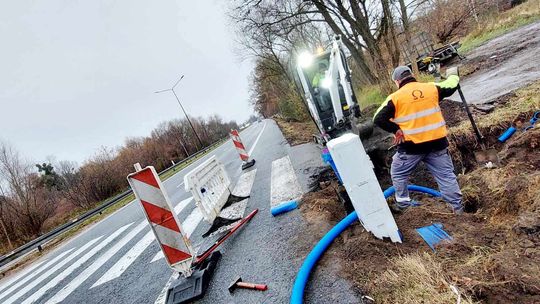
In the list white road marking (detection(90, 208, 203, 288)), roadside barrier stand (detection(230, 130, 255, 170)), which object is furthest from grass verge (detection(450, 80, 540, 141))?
roadside barrier stand (detection(230, 130, 255, 170))

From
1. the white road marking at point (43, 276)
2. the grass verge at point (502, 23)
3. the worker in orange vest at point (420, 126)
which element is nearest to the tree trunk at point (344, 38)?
the grass verge at point (502, 23)

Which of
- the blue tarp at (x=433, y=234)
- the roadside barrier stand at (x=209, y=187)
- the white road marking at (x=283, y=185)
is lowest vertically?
the blue tarp at (x=433, y=234)

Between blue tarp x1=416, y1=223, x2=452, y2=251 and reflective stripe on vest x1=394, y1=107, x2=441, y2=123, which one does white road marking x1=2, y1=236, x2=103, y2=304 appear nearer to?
blue tarp x1=416, y1=223, x2=452, y2=251

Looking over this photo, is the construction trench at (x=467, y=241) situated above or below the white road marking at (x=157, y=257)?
below

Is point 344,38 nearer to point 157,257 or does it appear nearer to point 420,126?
point 420,126

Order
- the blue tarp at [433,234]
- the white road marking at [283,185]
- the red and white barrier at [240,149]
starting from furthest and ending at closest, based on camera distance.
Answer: the red and white barrier at [240,149]
the white road marking at [283,185]
the blue tarp at [433,234]

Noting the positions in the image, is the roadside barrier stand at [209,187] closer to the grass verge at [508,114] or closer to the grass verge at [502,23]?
the grass verge at [508,114]

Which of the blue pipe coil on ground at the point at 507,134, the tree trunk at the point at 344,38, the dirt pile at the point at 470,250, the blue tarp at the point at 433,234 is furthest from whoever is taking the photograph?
the tree trunk at the point at 344,38

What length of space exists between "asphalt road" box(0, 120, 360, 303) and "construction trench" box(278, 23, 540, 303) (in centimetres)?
17

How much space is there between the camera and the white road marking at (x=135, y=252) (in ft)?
17.7

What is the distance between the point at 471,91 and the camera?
28.5 ft

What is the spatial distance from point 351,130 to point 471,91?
4.10m

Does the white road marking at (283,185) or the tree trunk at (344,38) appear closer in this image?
the white road marking at (283,185)

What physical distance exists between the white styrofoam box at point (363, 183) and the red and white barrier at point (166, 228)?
7.17ft
